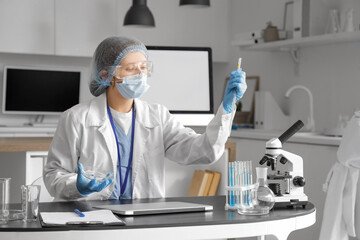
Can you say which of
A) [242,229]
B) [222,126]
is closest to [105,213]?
[242,229]

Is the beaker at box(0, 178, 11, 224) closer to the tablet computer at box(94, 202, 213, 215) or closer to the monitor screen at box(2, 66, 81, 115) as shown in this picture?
the tablet computer at box(94, 202, 213, 215)

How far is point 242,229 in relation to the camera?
1.61 meters

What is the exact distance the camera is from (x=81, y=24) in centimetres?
500

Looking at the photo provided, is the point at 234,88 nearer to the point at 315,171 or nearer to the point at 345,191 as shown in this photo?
the point at 345,191

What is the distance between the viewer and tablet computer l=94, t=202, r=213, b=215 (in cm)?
168

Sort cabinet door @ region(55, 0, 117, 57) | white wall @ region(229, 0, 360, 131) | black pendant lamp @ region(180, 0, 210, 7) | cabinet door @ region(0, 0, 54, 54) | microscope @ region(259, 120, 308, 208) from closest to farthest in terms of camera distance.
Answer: microscope @ region(259, 120, 308, 208) < white wall @ region(229, 0, 360, 131) < black pendant lamp @ region(180, 0, 210, 7) < cabinet door @ region(0, 0, 54, 54) < cabinet door @ region(55, 0, 117, 57)

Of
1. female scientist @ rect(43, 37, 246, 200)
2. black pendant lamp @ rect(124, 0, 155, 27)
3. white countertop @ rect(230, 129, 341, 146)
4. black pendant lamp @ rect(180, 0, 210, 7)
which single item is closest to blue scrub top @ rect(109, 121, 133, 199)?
female scientist @ rect(43, 37, 246, 200)

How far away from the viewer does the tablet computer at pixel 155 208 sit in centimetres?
168

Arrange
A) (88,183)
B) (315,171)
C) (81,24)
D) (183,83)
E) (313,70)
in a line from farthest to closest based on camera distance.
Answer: (81,24)
(313,70)
(315,171)
(183,83)
(88,183)

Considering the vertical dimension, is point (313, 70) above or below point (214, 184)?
above

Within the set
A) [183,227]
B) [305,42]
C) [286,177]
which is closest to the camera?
[183,227]

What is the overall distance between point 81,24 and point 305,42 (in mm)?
1916

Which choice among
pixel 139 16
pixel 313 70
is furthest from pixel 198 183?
pixel 139 16

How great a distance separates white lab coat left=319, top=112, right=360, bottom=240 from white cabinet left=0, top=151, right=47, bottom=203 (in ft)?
4.87
